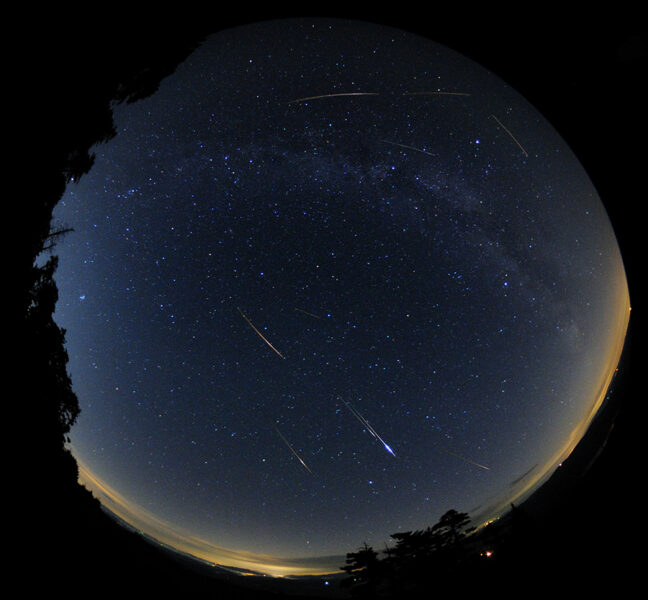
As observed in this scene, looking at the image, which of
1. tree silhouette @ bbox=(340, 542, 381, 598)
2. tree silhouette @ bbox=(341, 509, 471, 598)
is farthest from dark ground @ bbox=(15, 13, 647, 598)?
tree silhouette @ bbox=(340, 542, 381, 598)

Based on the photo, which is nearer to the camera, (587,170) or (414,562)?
(587,170)

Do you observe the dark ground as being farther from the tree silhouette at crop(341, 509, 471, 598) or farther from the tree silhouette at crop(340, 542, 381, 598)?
the tree silhouette at crop(340, 542, 381, 598)

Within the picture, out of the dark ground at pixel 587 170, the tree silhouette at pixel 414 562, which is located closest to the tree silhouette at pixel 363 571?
the tree silhouette at pixel 414 562

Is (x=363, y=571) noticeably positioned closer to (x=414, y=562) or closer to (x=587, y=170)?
(x=414, y=562)

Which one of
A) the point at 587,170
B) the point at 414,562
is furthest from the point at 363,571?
the point at 587,170

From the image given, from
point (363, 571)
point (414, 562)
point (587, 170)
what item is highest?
point (587, 170)

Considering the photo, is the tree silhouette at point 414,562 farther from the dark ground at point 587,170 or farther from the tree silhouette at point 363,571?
the dark ground at point 587,170

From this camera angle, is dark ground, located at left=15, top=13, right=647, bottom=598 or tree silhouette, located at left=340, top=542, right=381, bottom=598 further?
tree silhouette, located at left=340, top=542, right=381, bottom=598

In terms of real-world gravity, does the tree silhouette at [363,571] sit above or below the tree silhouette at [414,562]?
above

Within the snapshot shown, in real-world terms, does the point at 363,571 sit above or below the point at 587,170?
below
